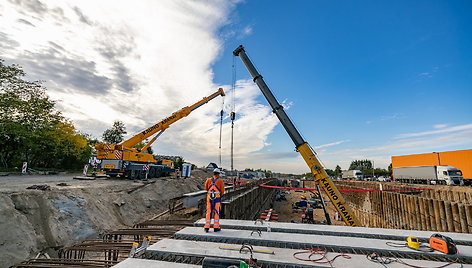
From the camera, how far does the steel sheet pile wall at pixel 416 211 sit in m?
8.96

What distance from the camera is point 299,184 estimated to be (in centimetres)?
5300

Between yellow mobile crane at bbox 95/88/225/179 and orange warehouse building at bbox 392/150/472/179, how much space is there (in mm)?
49140

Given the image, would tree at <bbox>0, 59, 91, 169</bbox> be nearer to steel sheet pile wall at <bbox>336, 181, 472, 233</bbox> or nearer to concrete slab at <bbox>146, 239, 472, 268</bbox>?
concrete slab at <bbox>146, 239, 472, 268</bbox>

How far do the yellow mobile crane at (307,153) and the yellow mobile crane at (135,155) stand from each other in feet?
37.0

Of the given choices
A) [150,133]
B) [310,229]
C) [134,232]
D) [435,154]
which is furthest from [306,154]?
[435,154]

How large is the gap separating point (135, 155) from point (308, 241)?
64.0ft

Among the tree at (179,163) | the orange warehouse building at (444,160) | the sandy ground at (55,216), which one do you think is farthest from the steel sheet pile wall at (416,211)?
the tree at (179,163)

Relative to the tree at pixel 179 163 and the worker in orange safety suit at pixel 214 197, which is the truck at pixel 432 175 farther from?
the tree at pixel 179 163

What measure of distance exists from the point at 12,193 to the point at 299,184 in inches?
2092

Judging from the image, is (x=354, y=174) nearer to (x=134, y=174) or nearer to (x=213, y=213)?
(x=134, y=174)

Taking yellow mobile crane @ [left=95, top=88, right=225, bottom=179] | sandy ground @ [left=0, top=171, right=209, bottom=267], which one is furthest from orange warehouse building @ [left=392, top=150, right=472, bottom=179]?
sandy ground @ [left=0, top=171, right=209, bottom=267]

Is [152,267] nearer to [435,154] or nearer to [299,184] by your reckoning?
[299,184]

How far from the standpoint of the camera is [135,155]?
19719 mm

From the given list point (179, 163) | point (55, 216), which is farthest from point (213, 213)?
point (179, 163)
